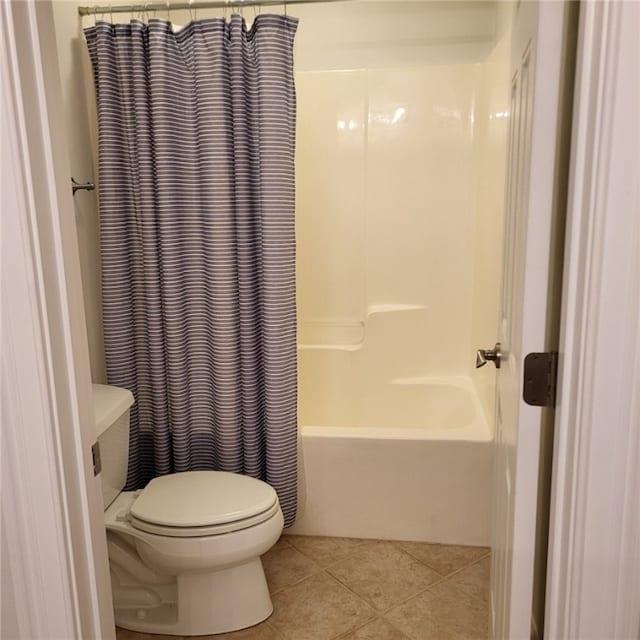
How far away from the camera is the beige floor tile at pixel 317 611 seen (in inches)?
73.0

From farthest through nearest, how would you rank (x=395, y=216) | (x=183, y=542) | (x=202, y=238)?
(x=395, y=216)
(x=202, y=238)
(x=183, y=542)

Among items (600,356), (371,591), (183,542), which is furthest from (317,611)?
(600,356)

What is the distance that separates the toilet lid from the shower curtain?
25 centimetres

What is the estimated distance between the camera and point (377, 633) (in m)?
1.83

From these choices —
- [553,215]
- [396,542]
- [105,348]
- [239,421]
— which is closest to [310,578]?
[396,542]

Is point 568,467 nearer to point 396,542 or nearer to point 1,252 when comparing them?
point 1,252

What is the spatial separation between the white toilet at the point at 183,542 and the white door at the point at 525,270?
813mm

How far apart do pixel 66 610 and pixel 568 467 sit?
774 mm

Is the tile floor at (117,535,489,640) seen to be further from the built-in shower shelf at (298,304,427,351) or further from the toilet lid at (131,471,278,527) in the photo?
the built-in shower shelf at (298,304,427,351)

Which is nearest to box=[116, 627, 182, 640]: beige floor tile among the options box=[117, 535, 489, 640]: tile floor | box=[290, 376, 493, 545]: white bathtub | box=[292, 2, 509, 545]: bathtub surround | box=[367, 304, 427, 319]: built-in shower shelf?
box=[117, 535, 489, 640]: tile floor

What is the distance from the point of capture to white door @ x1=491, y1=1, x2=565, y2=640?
2.78ft

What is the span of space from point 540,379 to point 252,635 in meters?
1.41

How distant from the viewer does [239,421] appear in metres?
2.18

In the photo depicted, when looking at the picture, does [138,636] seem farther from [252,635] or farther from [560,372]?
[560,372]
